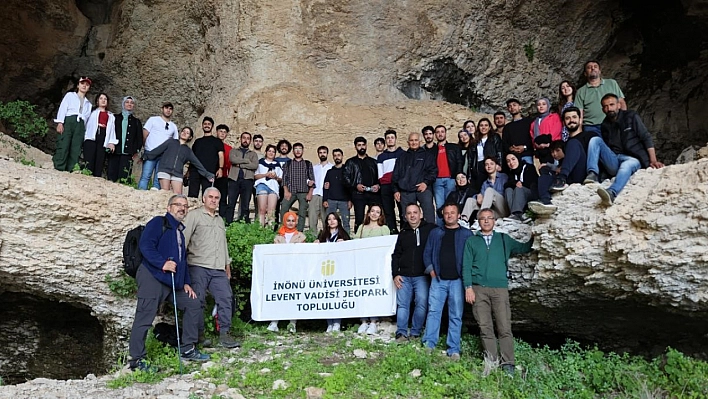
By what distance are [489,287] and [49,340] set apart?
7178 millimetres

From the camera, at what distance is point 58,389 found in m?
6.47

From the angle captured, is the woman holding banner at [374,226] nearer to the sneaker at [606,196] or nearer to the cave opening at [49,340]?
the sneaker at [606,196]

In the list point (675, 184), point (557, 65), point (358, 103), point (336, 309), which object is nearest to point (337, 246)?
point (336, 309)

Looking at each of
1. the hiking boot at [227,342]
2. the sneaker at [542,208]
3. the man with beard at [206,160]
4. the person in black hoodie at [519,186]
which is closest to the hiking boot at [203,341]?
the hiking boot at [227,342]

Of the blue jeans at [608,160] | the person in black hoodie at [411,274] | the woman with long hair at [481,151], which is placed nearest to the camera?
the blue jeans at [608,160]

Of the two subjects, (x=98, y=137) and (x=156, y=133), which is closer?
(x=98, y=137)

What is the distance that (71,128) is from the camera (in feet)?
31.0

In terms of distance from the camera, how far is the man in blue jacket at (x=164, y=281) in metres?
6.78

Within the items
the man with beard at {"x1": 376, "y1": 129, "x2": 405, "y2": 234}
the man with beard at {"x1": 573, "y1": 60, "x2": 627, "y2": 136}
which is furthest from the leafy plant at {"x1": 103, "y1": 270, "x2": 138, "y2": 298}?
the man with beard at {"x1": 573, "y1": 60, "x2": 627, "y2": 136}

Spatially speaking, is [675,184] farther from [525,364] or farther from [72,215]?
[72,215]

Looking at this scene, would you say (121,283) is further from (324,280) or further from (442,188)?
(442,188)

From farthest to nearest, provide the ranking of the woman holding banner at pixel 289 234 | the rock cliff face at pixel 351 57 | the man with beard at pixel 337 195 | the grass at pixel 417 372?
the rock cliff face at pixel 351 57
the man with beard at pixel 337 195
the woman holding banner at pixel 289 234
the grass at pixel 417 372

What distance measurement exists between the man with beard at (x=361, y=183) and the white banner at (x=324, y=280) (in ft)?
4.71

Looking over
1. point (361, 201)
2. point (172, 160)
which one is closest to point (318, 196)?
point (361, 201)
